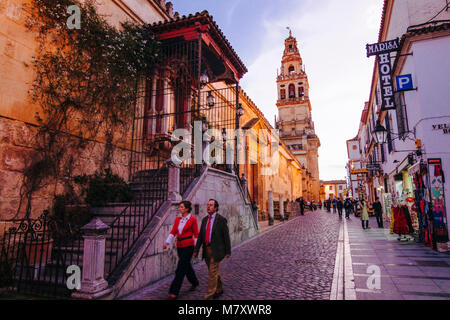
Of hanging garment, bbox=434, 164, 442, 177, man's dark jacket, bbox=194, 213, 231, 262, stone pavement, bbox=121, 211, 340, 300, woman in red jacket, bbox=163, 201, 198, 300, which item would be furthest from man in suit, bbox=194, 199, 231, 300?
hanging garment, bbox=434, 164, 442, 177

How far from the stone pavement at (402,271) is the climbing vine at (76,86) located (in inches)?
285

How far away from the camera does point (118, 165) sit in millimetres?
8570

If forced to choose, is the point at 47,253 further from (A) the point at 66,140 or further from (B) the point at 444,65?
(B) the point at 444,65

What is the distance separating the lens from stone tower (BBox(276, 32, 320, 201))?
5397 cm

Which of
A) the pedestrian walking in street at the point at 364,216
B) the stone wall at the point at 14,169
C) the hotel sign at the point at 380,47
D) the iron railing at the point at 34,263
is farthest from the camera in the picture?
the pedestrian walking in street at the point at 364,216

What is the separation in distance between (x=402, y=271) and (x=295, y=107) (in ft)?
170

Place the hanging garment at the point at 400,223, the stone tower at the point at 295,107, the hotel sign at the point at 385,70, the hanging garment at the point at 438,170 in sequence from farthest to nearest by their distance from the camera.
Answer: the stone tower at the point at 295,107, the hotel sign at the point at 385,70, the hanging garment at the point at 400,223, the hanging garment at the point at 438,170

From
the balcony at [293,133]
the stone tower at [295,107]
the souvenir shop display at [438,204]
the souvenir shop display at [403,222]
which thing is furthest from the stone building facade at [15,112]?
the balcony at [293,133]

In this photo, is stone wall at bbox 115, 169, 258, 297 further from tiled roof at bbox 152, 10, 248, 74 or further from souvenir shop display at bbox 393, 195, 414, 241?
souvenir shop display at bbox 393, 195, 414, 241

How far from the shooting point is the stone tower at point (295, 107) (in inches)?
2125

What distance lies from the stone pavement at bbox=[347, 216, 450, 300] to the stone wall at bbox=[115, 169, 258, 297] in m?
3.83

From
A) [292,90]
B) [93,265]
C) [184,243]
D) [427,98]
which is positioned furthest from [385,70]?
[292,90]

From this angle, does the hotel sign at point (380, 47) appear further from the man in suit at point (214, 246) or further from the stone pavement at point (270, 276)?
the man in suit at point (214, 246)

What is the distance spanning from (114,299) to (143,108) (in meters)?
7.20
